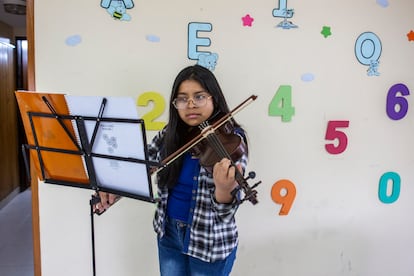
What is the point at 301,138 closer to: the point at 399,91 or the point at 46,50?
the point at 399,91

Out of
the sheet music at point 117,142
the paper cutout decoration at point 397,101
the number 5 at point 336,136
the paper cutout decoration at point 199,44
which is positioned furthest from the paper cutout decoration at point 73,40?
the paper cutout decoration at point 397,101

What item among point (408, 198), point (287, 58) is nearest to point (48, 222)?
point (287, 58)

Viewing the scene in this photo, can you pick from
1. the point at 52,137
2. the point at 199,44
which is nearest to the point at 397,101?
the point at 199,44

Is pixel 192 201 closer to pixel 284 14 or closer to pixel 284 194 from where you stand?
pixel 284 194

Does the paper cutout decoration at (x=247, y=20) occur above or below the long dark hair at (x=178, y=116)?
above

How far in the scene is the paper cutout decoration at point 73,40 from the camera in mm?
1518

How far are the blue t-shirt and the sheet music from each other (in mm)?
173

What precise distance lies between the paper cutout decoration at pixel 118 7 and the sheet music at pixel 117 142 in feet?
2.02

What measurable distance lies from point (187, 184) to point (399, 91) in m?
1.23

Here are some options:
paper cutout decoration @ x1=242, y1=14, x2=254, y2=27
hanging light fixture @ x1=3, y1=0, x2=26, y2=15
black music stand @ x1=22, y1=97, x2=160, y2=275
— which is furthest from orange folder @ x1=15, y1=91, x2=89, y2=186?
hanging light fixture @ x1=3, y1=0, x2=26, y2=15

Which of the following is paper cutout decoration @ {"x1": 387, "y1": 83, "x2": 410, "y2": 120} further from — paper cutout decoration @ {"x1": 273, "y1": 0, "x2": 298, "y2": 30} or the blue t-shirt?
the blue t-shirt

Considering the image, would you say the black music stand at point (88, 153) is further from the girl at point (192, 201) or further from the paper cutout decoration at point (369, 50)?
the paper cutout decoration at point (369, 50)

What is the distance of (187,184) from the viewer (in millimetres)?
1178

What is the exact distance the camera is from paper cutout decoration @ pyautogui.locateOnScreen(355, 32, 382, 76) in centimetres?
173
